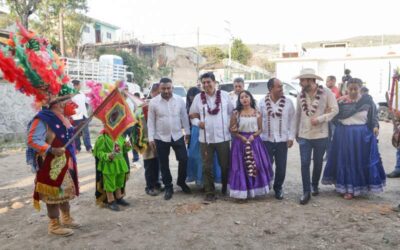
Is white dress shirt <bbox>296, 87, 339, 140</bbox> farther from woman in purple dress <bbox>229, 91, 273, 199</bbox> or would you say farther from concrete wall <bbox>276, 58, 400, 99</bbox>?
concrete wall <bbox>276, 58, 400, 99</bbox>

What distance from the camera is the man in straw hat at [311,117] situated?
4945 mm

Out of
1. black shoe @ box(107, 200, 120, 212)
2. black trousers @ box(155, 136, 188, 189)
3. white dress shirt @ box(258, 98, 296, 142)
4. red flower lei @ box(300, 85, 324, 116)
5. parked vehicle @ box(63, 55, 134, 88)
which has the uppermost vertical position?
parked vehicle @ box(63, 55, 134, 88)

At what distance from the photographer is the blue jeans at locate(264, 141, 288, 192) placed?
516cm

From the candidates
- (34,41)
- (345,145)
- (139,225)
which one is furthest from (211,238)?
(34,41)

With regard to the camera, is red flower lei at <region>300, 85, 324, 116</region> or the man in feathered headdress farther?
red flower lei at <region>300, 85, 324, 116</region>

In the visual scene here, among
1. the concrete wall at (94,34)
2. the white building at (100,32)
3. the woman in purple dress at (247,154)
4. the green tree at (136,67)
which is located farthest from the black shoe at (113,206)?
the white building at (100,32)

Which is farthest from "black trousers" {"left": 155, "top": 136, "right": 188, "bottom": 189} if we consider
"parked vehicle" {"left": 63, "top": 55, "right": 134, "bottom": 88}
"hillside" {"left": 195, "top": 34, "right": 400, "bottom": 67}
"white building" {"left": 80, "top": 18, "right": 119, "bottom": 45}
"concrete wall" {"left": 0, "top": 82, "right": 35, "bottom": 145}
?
"white building" {"left": 80, "top": 18, "right": 119, "bottom": 45}

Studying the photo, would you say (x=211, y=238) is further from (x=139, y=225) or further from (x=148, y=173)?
(x=148, y=173)

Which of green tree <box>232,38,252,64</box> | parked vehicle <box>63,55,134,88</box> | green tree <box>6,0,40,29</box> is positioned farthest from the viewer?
green tree <box>232,38,252,64</box>

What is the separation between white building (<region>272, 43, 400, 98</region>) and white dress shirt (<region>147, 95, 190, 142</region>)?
66.4 ft

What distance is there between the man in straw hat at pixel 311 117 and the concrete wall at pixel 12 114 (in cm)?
955

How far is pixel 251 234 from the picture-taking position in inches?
158

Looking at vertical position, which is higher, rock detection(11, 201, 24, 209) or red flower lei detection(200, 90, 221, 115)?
red flower lei detection(200, 90, 221, 115)

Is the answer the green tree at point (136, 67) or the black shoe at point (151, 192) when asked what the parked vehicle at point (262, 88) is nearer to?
the black shoe at point (151, 192)
